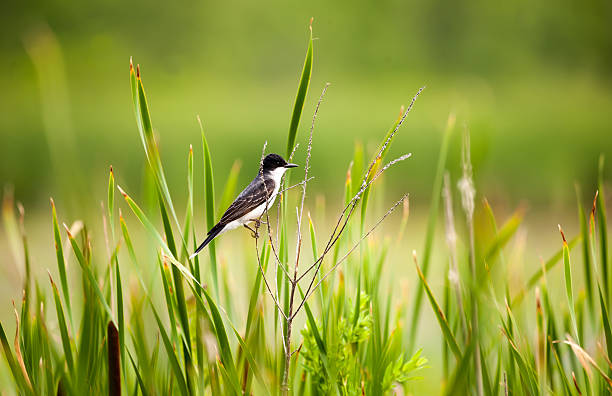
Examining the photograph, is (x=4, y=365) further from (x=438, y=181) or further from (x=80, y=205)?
(x=438, y=181)

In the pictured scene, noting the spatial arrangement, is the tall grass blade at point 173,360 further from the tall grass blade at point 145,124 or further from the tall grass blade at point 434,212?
the tall grass blade at point 434,212

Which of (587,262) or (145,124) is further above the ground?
(145,124)

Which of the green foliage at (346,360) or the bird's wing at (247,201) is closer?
the green foliage at (346,360)

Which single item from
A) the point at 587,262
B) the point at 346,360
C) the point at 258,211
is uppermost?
the point at 258,211

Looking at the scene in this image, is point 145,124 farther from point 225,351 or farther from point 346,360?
point 346,360

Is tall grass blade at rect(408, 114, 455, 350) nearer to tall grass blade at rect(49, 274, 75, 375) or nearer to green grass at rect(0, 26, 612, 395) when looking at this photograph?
green grass at rect(0, 26, 612, 395)

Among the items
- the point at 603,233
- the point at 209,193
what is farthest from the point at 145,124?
the point at 603,233

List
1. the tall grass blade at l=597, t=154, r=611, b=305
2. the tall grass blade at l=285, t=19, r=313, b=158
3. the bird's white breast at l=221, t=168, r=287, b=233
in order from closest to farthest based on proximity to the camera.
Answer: the tall grass blade at l=285, t=19, r=313, b=158
the tall grass blade at l=597, t=154, r=611, b=305
the bird's white breast at l=221, t=168, r=287, b=233

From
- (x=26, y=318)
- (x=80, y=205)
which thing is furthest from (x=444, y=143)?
(x=26, y=318)

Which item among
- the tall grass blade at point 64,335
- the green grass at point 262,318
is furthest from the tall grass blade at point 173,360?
the tall grass blade at point 64,335

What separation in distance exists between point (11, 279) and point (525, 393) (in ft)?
2.24

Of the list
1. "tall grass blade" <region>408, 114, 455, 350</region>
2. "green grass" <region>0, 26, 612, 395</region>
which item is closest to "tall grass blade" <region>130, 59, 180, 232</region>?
"green grass" <region>0, 26, 612, 395</region>

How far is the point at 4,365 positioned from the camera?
2.29 ft

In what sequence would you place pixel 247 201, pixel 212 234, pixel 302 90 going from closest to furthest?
pixel 302 90, pixel 212 234, pixel 247 201
